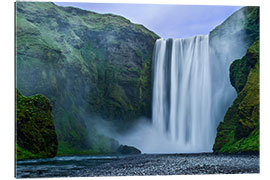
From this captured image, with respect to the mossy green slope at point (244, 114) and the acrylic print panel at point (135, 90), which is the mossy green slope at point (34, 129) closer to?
the acrylic print panel at point (135, 90)

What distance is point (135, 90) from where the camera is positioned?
22.3 metres

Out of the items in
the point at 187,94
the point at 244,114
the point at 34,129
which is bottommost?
the point at 34,129

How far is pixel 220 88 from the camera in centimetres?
1545

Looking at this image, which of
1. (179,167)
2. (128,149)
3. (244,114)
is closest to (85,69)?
(128,149)

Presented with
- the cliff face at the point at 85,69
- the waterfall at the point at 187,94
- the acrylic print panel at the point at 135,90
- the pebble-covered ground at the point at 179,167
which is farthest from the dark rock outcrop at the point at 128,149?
the pebble-covered ground at the point at 179,167

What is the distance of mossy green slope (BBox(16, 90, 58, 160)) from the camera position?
31.5 feet

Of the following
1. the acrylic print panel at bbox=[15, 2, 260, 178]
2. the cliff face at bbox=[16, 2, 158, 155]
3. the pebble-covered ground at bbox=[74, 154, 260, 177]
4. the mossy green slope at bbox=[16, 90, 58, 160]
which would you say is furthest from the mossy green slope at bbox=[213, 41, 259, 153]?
the mossy green slope at bbox=[16, 90, 58, 160]

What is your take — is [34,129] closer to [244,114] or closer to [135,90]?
[244,114]

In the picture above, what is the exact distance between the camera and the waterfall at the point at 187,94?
14695 mm

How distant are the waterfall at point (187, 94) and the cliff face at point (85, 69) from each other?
0.99m

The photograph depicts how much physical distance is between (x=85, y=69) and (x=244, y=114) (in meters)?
9.59

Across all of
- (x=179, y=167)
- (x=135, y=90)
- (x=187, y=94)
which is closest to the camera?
(x=179, y=167)

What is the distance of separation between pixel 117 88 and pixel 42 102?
9854mm
